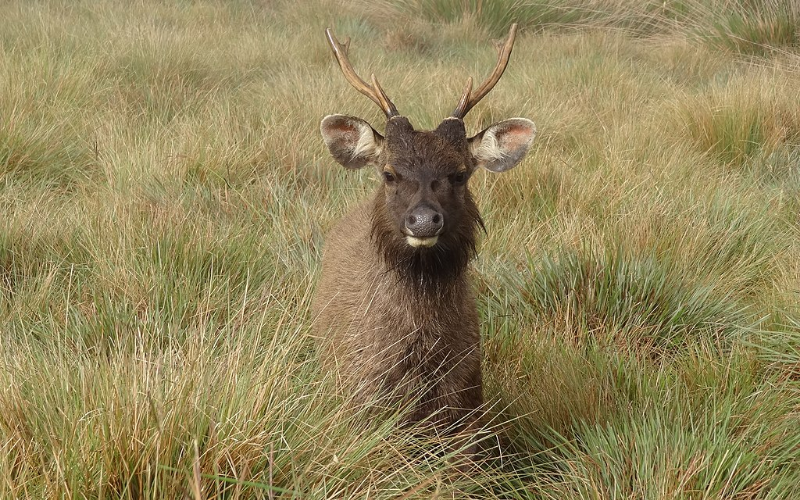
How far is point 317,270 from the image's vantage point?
428cm

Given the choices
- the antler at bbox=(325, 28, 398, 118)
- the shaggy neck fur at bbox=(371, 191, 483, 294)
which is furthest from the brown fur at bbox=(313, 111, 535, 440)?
the antler at bbox=(325, 28, 398, 118)

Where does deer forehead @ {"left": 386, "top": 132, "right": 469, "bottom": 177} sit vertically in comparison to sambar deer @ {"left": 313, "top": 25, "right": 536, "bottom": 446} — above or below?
above

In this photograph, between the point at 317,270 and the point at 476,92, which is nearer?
the point at 476,92

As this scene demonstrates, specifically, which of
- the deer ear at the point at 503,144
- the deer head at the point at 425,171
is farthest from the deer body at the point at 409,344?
the deer ear at the point at 503,144

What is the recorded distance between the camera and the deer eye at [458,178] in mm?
3348

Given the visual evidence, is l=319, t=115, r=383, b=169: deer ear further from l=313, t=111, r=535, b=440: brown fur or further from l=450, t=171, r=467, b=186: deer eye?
l=450, t=171, r=467, b=186: deer eye

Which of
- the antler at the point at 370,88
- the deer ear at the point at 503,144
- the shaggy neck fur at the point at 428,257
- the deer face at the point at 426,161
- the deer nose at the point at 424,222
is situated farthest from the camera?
the deer ear at the point at 503,144

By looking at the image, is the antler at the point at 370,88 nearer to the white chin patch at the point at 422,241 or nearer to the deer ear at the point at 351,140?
the deer ear at the point at 351,140

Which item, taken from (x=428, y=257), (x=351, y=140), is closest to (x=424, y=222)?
(x=428, y=257)

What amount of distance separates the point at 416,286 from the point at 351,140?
30.8 inches

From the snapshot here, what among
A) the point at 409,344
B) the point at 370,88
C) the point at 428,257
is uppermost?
the point at 370,88

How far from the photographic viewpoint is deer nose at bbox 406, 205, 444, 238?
3.03 m

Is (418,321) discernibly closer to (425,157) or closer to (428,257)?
(428,257)

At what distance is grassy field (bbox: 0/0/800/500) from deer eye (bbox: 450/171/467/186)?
2.43ft
